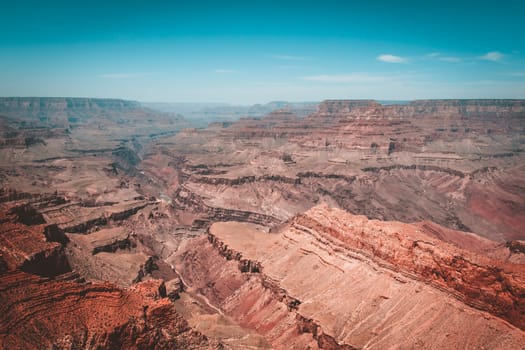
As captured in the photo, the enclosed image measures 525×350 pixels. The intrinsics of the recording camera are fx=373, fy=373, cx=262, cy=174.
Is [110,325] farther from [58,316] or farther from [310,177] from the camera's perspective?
[310,177]

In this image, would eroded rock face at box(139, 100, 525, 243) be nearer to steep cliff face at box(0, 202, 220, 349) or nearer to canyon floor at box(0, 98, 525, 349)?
canyon floor at box(0, 98, 525, 349)

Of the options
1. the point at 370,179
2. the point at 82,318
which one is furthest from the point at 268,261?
the point at 370,179

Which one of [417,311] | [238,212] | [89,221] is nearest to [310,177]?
[238,212]

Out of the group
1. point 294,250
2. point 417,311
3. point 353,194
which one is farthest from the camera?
point 353,194

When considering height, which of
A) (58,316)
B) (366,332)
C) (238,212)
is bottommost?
(238,212)

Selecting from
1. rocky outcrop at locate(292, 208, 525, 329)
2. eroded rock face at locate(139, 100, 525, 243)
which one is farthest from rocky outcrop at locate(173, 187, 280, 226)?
rocky outcrop at locate(292, 208, 525, 329)

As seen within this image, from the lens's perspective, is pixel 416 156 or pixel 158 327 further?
pixel 416 156

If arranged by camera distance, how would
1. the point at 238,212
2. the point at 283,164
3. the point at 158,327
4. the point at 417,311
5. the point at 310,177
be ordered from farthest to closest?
the point at 283,164
the point at 310,177
the point at 238,212
the point at 417,311
the point at 158,327

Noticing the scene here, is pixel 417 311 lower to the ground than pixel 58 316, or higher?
lower
